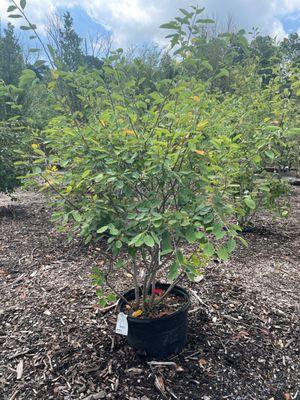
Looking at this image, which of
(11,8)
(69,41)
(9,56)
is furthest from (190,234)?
(69,41)

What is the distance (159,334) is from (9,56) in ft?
49.0

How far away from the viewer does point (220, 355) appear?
194 centimetres

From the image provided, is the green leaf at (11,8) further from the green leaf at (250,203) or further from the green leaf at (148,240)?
the green leaf at (250,203)

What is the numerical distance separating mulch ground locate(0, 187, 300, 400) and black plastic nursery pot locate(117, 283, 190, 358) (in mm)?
57

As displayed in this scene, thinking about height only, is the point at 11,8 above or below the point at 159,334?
above

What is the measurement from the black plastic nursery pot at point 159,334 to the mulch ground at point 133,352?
0.06 m

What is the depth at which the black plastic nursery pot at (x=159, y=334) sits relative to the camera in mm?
1811

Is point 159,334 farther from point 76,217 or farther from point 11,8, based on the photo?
point 11,8

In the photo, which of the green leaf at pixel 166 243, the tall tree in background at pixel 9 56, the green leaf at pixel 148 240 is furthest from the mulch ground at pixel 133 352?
the tall tree in background at pixel 9 56

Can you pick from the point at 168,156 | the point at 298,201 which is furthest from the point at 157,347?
the point at 298,201

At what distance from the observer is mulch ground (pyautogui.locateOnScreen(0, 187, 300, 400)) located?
5.70 feet

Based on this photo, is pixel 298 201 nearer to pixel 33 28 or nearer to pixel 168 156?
pixel 168 156

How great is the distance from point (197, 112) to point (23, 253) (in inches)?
106

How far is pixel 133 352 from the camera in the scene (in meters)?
1.91
